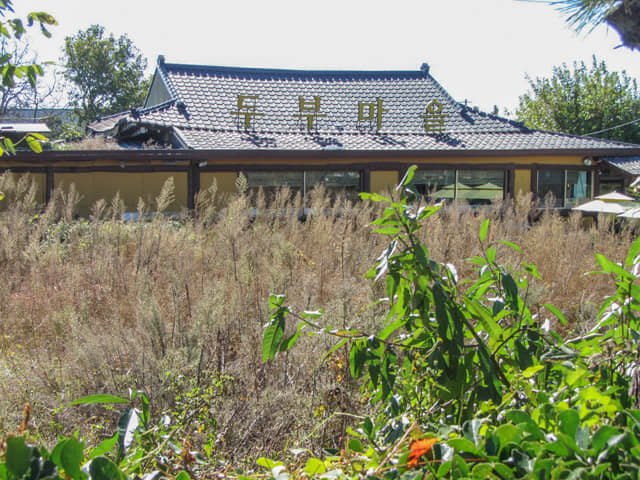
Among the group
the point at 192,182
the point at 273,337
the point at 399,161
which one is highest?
the point at 399,161

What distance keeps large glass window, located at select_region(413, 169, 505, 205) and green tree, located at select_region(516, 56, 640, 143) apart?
680 inches

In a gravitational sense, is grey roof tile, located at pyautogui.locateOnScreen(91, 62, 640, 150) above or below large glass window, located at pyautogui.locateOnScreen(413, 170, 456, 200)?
above

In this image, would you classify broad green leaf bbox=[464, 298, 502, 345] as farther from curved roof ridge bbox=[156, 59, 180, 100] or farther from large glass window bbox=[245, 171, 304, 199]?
curved roof ridge bbox=[156, 59, 180, 100]

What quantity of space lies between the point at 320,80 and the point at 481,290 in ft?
67.4

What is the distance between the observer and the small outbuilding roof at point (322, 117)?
17.1m

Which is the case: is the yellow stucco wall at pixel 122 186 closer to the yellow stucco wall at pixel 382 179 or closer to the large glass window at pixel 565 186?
the yellow stucco wall at pixel 382 179

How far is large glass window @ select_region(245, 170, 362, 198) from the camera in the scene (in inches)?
617

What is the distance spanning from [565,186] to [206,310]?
1590 centimetres

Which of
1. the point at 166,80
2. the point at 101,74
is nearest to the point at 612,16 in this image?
the point at 166,80

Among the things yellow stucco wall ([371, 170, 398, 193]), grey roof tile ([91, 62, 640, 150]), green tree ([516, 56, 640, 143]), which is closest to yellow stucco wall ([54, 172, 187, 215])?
grey roof tile ([91, 62, 640, 150])

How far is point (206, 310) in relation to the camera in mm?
4395

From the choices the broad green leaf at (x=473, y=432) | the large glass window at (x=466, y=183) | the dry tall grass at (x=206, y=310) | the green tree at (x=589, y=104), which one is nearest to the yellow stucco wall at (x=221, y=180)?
the large glass window at (x=466, y=183)

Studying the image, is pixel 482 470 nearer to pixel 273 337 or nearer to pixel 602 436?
pixel 602 436

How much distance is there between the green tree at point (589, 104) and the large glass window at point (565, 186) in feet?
49.3
